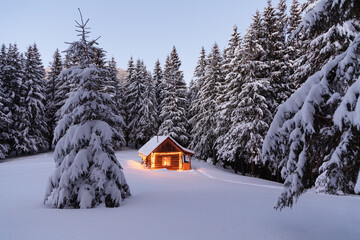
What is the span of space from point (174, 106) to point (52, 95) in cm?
2019

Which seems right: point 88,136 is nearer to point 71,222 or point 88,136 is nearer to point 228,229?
point 71,222

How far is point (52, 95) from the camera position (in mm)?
38188

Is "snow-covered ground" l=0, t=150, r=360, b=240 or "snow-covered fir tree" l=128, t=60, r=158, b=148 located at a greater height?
"snow-covered fir tree" l=128, t=60, r=158, b=148

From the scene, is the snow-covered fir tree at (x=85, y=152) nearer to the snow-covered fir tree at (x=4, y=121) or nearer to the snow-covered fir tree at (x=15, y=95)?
the snow-covered fir tree at (x=4, y=121)

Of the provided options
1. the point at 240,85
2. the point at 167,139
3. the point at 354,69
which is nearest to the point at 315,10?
the point at 354,69

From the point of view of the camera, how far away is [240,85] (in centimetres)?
2467

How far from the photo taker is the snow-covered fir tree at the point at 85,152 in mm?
10305

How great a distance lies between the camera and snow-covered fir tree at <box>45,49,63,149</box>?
121 feet

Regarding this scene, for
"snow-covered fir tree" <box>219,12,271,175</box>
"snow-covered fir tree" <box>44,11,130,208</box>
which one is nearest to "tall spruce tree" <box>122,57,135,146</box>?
"snow-covered fir tree" <box>219,12,271,175</box>

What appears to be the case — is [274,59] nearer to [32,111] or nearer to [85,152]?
[85,152]

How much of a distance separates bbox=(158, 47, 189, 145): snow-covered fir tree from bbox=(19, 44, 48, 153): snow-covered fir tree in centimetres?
1738

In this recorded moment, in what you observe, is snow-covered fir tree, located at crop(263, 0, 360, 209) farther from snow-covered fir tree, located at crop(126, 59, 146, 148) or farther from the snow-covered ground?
snow-covered fir tree, located at crop(126, 59, 146, 148)

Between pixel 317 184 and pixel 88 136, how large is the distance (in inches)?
546

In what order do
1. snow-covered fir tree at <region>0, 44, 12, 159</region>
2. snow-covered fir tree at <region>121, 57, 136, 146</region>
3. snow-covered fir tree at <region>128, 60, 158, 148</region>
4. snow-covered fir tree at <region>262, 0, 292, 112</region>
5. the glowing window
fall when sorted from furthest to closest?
snow-covered fir tree at <region>121, 57, 136, 146</region>, snow-covered fir tree at <region>128, 60, 158, 148</region>, snow-covered fir tree at <region>0, 44, 12, 159</region>, the glowing window, snow-covered fir tree at <region>262, 0, 292, 112</region>
